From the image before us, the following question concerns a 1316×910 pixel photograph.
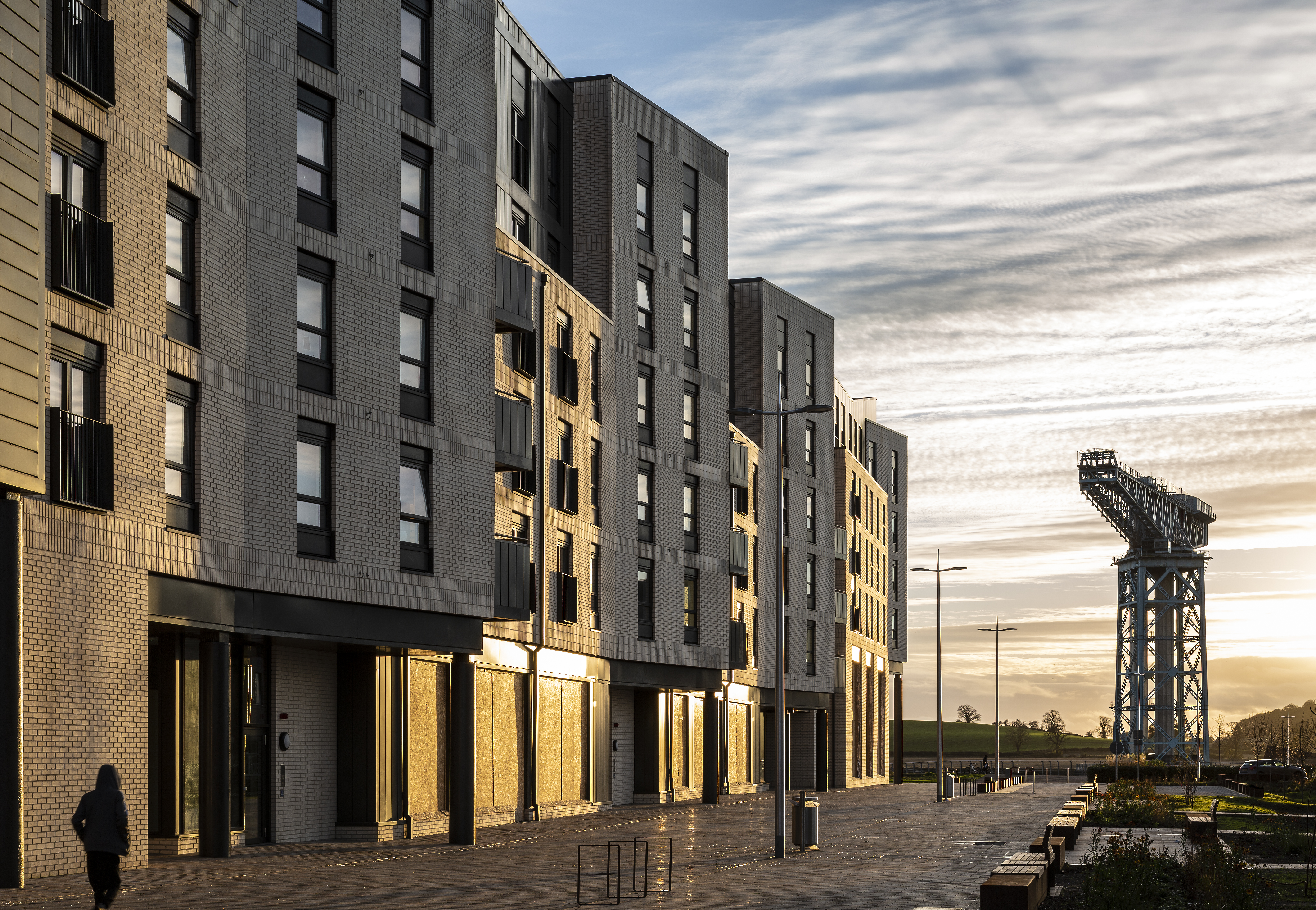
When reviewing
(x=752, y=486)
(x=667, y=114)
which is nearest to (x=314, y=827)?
(x=667, y=114)

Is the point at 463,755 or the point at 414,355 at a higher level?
the point at 414,355

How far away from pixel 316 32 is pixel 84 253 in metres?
8.15

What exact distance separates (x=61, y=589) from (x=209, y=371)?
16.9 ft

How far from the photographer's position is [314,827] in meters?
30.4

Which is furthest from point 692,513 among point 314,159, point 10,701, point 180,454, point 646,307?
point 10,701

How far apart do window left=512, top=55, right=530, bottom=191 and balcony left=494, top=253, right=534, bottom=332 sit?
7.20m

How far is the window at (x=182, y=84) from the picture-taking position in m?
24.9

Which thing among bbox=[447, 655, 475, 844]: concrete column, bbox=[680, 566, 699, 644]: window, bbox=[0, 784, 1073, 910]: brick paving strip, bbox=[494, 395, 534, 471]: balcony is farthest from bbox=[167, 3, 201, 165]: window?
bbox=[680, 566, 699, 644]: window

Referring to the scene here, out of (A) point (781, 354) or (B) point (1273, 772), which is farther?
(B) point (1273, 772)

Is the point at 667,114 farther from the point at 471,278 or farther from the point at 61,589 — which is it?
the point at 61,589

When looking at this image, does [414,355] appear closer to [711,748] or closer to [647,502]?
[647,502]

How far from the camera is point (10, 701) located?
20125mm

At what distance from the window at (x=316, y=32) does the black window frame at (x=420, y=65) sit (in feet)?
6.42

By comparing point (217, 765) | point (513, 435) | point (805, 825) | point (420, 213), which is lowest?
point (805, 825)
